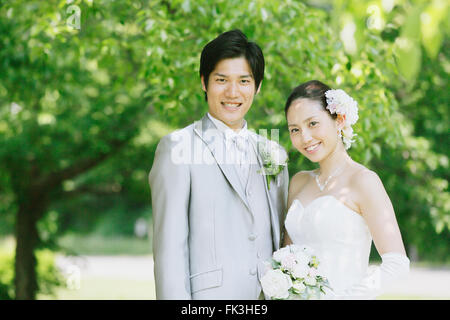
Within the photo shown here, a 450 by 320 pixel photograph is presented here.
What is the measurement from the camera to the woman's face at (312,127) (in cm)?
312

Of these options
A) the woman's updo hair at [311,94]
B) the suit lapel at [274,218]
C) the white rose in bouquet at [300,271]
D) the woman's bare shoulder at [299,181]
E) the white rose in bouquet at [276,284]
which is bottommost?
the white rose in bouquet at [276,284]

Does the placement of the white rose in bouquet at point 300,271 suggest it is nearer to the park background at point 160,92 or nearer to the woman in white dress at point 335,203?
the woman in white dress at point 335,203

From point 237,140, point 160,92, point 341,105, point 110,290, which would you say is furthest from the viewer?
point 110,290

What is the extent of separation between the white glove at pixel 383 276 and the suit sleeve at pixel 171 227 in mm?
957

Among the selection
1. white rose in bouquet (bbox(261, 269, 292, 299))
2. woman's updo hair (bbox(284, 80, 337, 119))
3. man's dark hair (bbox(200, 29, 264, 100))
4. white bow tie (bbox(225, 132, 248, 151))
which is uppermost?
man's dark hair (bbox(200, 29, 264, 100))

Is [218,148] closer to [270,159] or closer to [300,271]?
[270,159]

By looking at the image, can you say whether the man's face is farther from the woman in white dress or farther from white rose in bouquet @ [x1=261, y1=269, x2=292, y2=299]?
white rose in bouquet @ [x1=261, y1=269, x2=292, y2=299]

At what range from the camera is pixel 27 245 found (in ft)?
29.3

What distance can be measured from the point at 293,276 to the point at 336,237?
52 centimetres

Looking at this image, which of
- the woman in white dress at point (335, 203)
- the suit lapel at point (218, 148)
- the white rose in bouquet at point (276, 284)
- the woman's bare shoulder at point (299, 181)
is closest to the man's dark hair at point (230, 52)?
the suit lapel at point (218, 148)

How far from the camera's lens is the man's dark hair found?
2.90m

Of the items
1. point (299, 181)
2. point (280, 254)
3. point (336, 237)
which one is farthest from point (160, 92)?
point (280, 254)

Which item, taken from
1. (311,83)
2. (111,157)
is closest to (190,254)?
(311,83)

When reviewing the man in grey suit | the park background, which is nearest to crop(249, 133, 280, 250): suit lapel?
the man in grey suit
